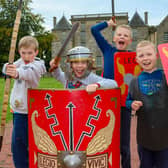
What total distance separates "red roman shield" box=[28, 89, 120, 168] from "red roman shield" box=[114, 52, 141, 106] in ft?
1.56

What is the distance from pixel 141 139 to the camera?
2.41 m

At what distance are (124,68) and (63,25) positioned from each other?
42.0m

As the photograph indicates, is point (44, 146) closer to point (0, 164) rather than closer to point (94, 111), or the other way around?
point (94, 111)

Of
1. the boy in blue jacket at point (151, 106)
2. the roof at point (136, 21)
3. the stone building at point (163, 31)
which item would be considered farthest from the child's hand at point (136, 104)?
the roof at point (136, 21)

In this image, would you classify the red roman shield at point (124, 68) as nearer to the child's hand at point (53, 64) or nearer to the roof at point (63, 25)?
the child's hand at point (53, 64)

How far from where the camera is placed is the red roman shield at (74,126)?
7.20 feet

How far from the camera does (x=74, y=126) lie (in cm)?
220

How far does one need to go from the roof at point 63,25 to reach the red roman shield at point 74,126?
41.5 metres

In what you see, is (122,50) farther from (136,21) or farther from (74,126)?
(136,21)

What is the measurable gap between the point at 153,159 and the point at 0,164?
2.12 meters

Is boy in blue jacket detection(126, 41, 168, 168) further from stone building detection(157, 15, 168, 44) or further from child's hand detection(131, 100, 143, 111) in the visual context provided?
stone building detection(157, 15, 168, 44)

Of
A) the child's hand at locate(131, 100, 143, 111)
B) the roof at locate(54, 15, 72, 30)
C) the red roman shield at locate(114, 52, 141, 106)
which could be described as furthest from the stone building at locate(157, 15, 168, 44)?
the child's hand at locate(131, 100, 143, 111)

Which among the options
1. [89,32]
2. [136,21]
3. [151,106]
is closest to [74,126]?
[151,106]

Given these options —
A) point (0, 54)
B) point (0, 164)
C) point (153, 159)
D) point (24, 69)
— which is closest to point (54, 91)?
point (24, 69)
